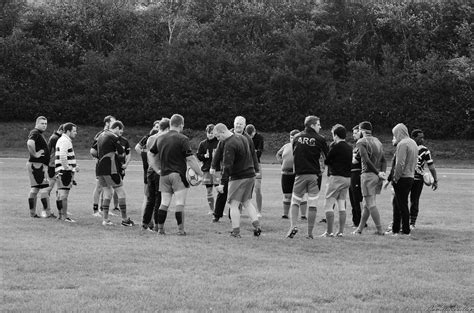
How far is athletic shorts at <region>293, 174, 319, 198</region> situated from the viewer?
41.9 feet

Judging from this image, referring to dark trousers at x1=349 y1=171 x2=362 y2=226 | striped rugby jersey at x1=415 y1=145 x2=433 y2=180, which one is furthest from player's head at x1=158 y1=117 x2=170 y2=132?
striped rugby jersey at x1=415 y1=145 x2=433 y2=180

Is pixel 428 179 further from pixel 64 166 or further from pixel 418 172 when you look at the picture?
pixel 64 166

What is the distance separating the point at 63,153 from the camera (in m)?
14.6

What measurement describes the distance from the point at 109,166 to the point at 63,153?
1.13 meters

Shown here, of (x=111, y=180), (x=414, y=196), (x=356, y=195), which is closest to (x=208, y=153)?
(x=111, y=180)

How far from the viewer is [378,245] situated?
12.2m

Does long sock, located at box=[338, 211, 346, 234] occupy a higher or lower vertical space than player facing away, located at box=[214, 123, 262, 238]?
lower

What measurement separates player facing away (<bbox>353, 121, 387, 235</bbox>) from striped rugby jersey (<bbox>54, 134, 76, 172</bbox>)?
557 centimetres

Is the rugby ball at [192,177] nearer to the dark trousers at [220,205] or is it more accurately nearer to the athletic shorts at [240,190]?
the athletic shorts at [240,190]

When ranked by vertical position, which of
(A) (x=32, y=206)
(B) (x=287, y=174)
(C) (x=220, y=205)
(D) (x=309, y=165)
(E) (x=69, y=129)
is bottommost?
(A) (x=32, y=206)

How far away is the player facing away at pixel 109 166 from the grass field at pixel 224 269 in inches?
21.4

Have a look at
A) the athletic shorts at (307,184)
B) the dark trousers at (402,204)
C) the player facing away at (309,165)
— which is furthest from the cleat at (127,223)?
the dark trousers at (402,204)

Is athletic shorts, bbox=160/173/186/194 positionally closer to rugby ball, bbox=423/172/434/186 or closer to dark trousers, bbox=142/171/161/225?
dark trousers, bbox=142/171/161/225

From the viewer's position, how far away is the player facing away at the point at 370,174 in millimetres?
13484
